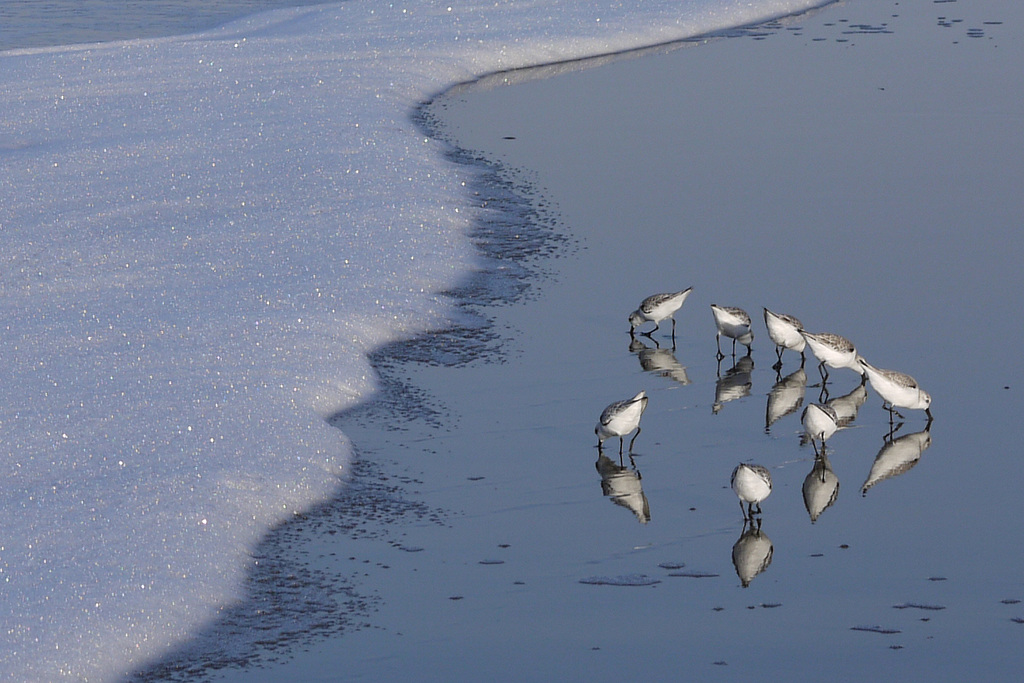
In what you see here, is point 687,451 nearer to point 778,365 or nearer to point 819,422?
point 819,422

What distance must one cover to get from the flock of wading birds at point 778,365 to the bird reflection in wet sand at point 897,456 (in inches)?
6.8

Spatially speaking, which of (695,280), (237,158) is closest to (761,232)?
(695,280)

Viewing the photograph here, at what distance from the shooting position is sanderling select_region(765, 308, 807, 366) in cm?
764

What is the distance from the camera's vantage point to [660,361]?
8.00 metres

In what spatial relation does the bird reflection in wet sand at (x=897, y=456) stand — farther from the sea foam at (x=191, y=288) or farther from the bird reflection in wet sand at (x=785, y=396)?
the sea foam at (x=191, y=288)

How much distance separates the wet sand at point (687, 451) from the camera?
5113 millimetres

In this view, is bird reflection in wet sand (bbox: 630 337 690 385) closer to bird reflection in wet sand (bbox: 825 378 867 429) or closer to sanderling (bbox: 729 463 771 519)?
bird reflection in wet sand (bbox: 825 378 867 429)

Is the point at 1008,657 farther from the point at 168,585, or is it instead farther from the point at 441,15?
the point at 441,15

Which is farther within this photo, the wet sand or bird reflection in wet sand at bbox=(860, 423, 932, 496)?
bird reflection in wet sand at bbox=(860, 423, 932, 496)

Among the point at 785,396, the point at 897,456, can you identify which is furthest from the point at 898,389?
the point at 785,396

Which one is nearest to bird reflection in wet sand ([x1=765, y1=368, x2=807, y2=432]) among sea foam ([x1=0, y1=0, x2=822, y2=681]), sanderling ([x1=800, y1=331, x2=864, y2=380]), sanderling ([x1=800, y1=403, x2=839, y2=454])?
sanderling ([x1=800, y1=331, x2=864, y2=380])

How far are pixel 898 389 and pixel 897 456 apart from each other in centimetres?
37

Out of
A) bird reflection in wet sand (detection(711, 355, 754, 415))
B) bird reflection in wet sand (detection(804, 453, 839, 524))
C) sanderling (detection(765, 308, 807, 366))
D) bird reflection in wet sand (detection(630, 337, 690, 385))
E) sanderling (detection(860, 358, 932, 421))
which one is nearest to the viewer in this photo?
bird reflection in wet sand (detection(804, 453, 839, 524))

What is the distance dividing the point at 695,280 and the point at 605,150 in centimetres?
364
